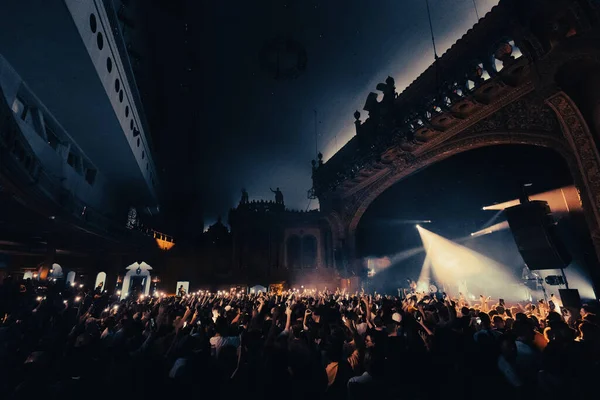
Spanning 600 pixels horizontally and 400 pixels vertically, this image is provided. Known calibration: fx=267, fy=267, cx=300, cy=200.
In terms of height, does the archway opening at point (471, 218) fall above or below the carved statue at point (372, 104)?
below

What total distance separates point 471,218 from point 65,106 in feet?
86.8

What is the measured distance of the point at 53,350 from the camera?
12.7 feet

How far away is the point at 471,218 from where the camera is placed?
70.5ft

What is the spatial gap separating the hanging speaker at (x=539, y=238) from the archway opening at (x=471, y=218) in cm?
68

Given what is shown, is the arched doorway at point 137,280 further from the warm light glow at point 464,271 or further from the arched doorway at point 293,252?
the warm light glow at point 464,271

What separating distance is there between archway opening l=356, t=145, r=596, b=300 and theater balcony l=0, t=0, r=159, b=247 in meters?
16.0

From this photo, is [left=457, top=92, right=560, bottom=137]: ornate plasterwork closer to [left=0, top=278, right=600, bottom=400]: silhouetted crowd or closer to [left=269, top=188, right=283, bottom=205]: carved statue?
[left=0, top=278, right=600, bottom=400]: silhouetted crowd

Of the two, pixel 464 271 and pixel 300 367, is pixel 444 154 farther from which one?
pixel 464 271

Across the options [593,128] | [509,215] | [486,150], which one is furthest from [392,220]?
[593,128]

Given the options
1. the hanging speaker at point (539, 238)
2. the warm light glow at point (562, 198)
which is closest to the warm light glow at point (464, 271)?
the warm light glow at point (562, 198)

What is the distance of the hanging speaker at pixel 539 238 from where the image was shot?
905 cm

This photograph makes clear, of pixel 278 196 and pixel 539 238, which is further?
pixel 278 196

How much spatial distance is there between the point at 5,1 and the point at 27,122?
5.33 meters

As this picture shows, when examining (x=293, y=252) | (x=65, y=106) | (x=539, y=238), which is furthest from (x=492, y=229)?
(x=65, y=106)
